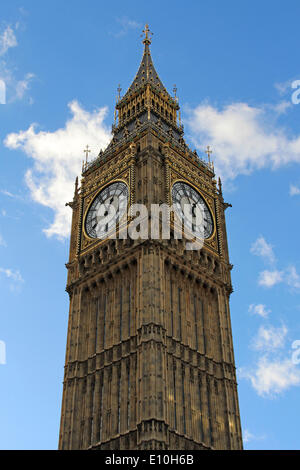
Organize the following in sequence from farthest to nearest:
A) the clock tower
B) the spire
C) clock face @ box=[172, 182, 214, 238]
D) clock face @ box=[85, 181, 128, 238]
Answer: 1. the spire
2. clock face @ box=[172, 182, 214, 238]
3. clock face @ box=[85, 181, 128, 238]
4. the clock tower

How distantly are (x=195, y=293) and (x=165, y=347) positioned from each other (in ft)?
28.1

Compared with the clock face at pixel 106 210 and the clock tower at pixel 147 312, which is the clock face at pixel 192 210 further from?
the clock face at pixel 106 210

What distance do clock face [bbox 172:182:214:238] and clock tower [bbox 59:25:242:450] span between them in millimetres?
144

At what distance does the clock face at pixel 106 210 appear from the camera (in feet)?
207

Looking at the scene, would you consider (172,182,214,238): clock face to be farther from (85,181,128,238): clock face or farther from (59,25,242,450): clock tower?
(85,181,128,238): clock face

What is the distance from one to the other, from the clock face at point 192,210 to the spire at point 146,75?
62.7 ft

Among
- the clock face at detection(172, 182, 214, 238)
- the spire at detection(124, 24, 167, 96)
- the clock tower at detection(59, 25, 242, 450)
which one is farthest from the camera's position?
the spire at detection(124, 24, 167, 96)

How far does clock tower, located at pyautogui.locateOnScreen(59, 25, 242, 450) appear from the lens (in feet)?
171

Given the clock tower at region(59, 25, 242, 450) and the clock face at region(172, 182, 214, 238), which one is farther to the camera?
the clock face at region(172, 182, 214, 238)

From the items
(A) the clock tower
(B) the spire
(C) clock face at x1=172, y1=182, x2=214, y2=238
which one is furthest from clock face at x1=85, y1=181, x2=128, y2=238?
(B) the spire

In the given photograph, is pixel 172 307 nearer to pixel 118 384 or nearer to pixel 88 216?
pixel 118 384

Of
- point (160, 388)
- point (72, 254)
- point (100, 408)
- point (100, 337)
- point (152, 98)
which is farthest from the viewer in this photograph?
point (152, 98)

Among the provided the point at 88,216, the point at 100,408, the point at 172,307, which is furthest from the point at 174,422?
the point at 88,216

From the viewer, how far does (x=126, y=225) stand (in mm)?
60750
